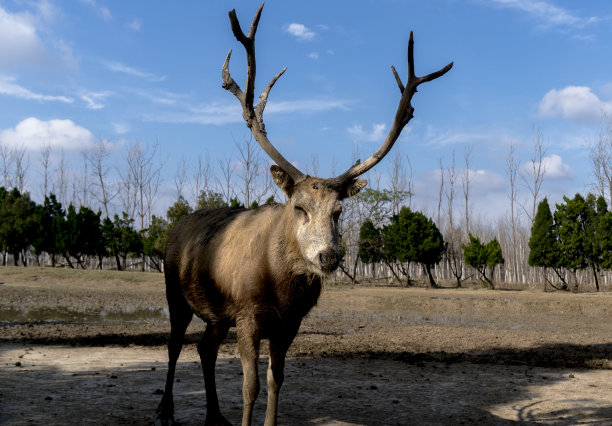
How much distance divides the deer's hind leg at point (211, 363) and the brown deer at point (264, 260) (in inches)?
0.4

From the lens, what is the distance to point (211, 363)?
5609mm

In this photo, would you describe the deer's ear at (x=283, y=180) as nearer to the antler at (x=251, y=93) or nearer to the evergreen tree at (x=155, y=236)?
the antler at (x=251, y=93)

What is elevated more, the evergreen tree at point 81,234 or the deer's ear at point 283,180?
the evergreen tree at point 81,234

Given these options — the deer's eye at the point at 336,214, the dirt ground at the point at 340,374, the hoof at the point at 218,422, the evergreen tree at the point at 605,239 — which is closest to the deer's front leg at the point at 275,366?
the hoof at the point at 218,422

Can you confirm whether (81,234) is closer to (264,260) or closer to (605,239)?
(605,239)

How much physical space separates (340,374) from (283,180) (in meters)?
4.79

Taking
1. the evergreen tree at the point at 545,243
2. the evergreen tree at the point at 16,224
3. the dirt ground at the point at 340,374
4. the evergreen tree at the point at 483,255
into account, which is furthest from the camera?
the evergreen tree at the point at 16,224

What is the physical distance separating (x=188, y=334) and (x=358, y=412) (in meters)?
7.58

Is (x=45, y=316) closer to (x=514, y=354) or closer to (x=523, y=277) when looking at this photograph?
(x=514, y=354)

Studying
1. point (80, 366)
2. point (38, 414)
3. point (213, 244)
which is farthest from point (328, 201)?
point (80, 366)

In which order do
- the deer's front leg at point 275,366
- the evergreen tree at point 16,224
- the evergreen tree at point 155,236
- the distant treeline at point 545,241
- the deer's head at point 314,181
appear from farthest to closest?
the evergreen tree at point 16,224 → the evergreen tree at point 155,236 → the distant treeline at point 545,241 → the deer's front leg at point 275,366 → the deer's head at point 314,181

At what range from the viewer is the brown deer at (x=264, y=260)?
14.2 ft

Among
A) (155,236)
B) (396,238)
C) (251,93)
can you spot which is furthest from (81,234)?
(251,93)

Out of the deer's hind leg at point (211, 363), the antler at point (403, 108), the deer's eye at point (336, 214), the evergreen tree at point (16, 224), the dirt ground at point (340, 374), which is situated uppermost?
the evergreen tree at point (16, 224)
